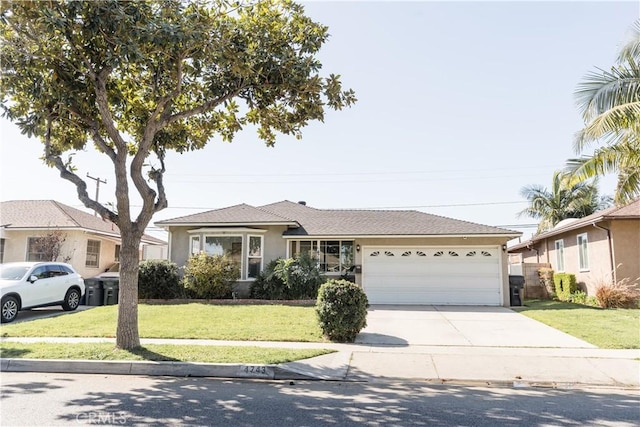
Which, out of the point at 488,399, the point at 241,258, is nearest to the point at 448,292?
the point at 241,258

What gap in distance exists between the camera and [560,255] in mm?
21672

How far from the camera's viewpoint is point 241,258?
1769 cm

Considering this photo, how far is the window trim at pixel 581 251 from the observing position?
18.7m

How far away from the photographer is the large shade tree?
7168mm

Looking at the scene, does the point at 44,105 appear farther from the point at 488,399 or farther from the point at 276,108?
the point at 488,399

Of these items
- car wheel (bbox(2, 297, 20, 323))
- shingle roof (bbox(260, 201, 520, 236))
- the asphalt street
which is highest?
shingle roof (bbox(260, 201, 520, 236))

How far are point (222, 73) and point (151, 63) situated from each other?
62.4 inches

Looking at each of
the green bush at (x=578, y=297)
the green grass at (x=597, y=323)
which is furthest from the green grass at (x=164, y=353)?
the green bush at (x=578, y=297)

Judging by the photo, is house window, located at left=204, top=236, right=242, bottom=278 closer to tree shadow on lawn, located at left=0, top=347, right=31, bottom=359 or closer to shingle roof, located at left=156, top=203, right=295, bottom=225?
shingle roof, located at left=156, top=203, right=295, bottom=225

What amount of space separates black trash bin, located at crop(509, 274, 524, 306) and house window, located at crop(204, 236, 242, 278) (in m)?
10.3

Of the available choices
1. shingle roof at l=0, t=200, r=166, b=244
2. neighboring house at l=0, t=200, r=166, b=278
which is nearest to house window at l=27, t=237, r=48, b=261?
neighboring house at l=0, t=200, r=166, b=278

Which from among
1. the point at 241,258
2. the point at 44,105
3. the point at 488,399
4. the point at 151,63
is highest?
the point at 151,63

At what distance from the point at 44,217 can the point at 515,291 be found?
20.1m

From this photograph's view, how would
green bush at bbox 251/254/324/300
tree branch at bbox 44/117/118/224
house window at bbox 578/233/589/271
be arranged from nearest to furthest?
tree branch at bbox 44/117/118/224, green bush at bbox 251/254/324/300, house window at bbox 578/233/589/271
